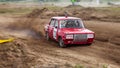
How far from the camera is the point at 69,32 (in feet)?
51.3

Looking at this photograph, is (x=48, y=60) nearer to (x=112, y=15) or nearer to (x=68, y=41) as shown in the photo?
(x=68, y=41)

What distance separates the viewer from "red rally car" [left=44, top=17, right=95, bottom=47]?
1562cm

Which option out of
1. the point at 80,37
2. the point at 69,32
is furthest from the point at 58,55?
the point at 80,37

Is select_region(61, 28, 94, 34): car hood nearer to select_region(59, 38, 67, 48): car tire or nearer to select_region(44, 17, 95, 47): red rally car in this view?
select_region(44, 17, 95, 47): red rally car

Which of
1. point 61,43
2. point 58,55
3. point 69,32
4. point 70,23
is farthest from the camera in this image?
point 70,23

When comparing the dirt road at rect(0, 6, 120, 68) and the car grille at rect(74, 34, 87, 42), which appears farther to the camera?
the car grille at rect(74, 34, 87, 42)

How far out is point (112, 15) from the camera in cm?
2998

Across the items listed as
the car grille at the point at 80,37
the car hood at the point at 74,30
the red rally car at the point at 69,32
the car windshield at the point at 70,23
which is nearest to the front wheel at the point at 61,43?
the red rally car at the point at 69,32

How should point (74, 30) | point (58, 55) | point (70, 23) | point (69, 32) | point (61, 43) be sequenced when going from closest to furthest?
1. point (58, 55)
2. point (69, 32)
3. point (61, 43)
4. point (74, 30)
5. point (70, 23)

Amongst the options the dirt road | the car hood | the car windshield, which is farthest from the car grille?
the car windshield

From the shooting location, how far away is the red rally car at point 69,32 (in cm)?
Answer: 1562

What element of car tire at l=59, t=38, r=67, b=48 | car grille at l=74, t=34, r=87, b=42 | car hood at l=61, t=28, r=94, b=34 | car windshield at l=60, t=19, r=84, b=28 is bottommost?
car tire at l=59, t=38, r=67, b=48

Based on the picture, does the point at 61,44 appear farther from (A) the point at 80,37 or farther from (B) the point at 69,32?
(A) the point at 80,37

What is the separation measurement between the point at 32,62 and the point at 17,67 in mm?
823
